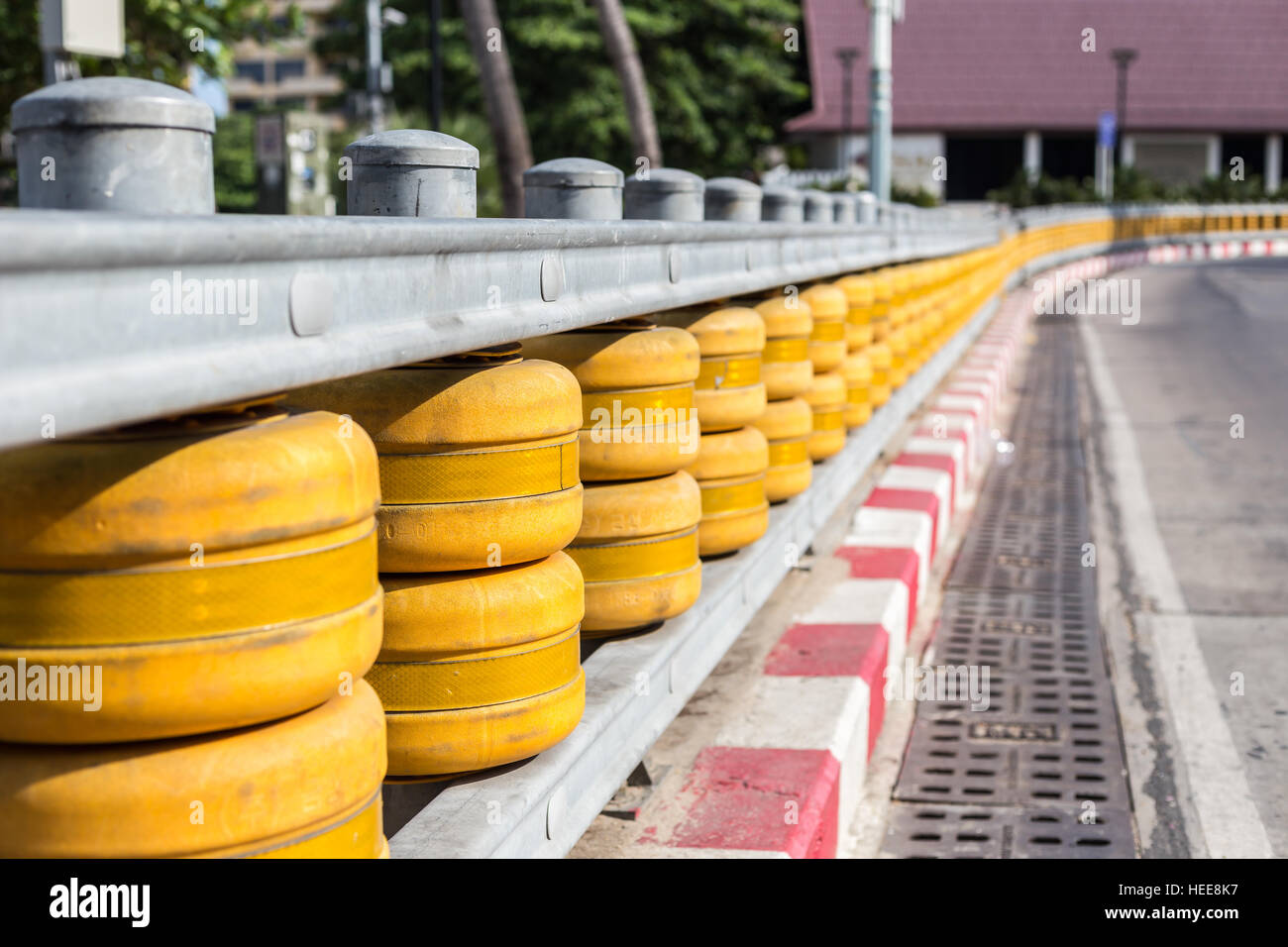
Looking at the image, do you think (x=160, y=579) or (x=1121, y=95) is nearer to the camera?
(x=160, y=579)

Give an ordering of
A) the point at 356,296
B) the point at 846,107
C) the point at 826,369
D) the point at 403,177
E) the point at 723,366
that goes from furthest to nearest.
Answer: the point at 846,107
the point at 826,369
the point at 723,366
the point at 403,177
the point at 356,296

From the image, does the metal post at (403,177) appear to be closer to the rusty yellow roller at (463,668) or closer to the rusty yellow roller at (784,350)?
the rusty yellow roller at (463,668)

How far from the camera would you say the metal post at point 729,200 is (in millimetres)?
5523

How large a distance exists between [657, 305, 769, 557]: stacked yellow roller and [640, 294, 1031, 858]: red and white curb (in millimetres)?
478

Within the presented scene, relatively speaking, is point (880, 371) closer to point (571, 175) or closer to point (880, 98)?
point (571, 175)

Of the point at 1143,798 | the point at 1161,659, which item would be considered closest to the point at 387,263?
the point at 1143,798

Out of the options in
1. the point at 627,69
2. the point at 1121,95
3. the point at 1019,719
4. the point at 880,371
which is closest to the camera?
the point at 1019,719

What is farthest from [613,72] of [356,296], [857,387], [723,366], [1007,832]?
[356,296]

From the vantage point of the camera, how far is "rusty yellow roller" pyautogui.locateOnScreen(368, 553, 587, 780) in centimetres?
298

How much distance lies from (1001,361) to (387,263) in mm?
13105

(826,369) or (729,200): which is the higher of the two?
(729,200)

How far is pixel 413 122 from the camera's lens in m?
38.9

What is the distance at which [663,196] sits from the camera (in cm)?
471

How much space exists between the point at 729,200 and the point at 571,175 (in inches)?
70.6
